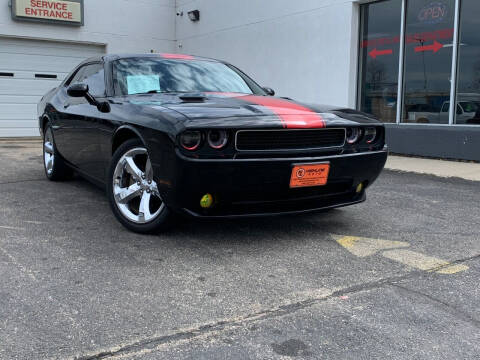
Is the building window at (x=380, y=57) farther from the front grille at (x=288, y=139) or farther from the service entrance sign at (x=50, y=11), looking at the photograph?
the service entrance sign at (x=50, y=11)

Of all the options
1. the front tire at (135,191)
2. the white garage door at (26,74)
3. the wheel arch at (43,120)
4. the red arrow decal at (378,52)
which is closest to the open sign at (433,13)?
the red arrow decal at (378,52)

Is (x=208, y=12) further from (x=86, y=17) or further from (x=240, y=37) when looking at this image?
(x=86, y=17)

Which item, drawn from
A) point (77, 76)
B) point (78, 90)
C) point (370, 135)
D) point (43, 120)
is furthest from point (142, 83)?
point (43, 120)

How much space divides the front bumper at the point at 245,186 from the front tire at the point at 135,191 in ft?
1.01

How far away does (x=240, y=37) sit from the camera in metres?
13.2

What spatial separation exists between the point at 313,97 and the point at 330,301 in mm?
9030

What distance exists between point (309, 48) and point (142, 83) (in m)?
7.59

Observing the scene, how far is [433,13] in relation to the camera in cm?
915

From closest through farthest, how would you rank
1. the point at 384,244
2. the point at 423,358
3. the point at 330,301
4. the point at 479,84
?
the point at 423,358
the point at 330,301
the point at 384,244
the point at 479,84

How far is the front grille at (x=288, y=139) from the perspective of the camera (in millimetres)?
3188

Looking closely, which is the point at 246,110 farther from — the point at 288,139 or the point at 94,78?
the point at 94,78

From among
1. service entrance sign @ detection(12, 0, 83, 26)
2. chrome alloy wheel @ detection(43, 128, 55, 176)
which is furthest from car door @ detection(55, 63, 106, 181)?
service entrance sign @ detection(12, 0, 83, 26)

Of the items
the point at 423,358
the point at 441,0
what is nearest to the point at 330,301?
the point at 423,358

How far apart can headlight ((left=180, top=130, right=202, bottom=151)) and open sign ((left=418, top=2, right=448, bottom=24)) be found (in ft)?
24.5
